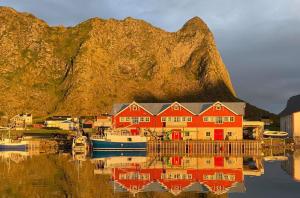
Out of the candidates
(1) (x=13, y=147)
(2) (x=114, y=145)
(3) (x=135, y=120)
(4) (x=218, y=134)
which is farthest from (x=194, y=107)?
(1) (x=13, y=147)

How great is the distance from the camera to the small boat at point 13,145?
3642 inches

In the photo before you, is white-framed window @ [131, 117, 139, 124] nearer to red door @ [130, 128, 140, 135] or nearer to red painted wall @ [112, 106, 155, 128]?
red painted wall @ [112, 106, 155, 128]

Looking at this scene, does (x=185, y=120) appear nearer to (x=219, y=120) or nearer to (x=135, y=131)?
(x=219, y=120)

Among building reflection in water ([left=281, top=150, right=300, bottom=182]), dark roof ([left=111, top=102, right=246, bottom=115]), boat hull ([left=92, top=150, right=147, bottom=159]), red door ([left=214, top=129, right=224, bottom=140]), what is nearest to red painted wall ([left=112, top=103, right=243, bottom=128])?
red door ([left=214, top=129, right=224, bottom=140])

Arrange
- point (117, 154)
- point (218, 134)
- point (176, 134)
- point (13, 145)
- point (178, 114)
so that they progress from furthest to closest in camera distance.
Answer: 1. point (13, 145)
2. point (178, 114)
3. point (176, 134)
4. point (218, 134)
5. point (117, 154)

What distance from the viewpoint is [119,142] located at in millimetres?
85312

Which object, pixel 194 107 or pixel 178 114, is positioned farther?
pixel 194 107

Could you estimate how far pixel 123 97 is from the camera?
192375 millimetres

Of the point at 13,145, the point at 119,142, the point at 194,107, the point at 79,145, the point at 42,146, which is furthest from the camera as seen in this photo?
the point at 42,146

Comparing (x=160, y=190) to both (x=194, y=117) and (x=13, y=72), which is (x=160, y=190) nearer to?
(x=194, y=117)

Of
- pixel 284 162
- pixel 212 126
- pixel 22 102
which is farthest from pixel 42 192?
pixel 22 102

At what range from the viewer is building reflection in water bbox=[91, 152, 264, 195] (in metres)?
42.3

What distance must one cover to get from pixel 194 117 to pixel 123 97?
345 ft

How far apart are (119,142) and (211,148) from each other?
49.1ft
